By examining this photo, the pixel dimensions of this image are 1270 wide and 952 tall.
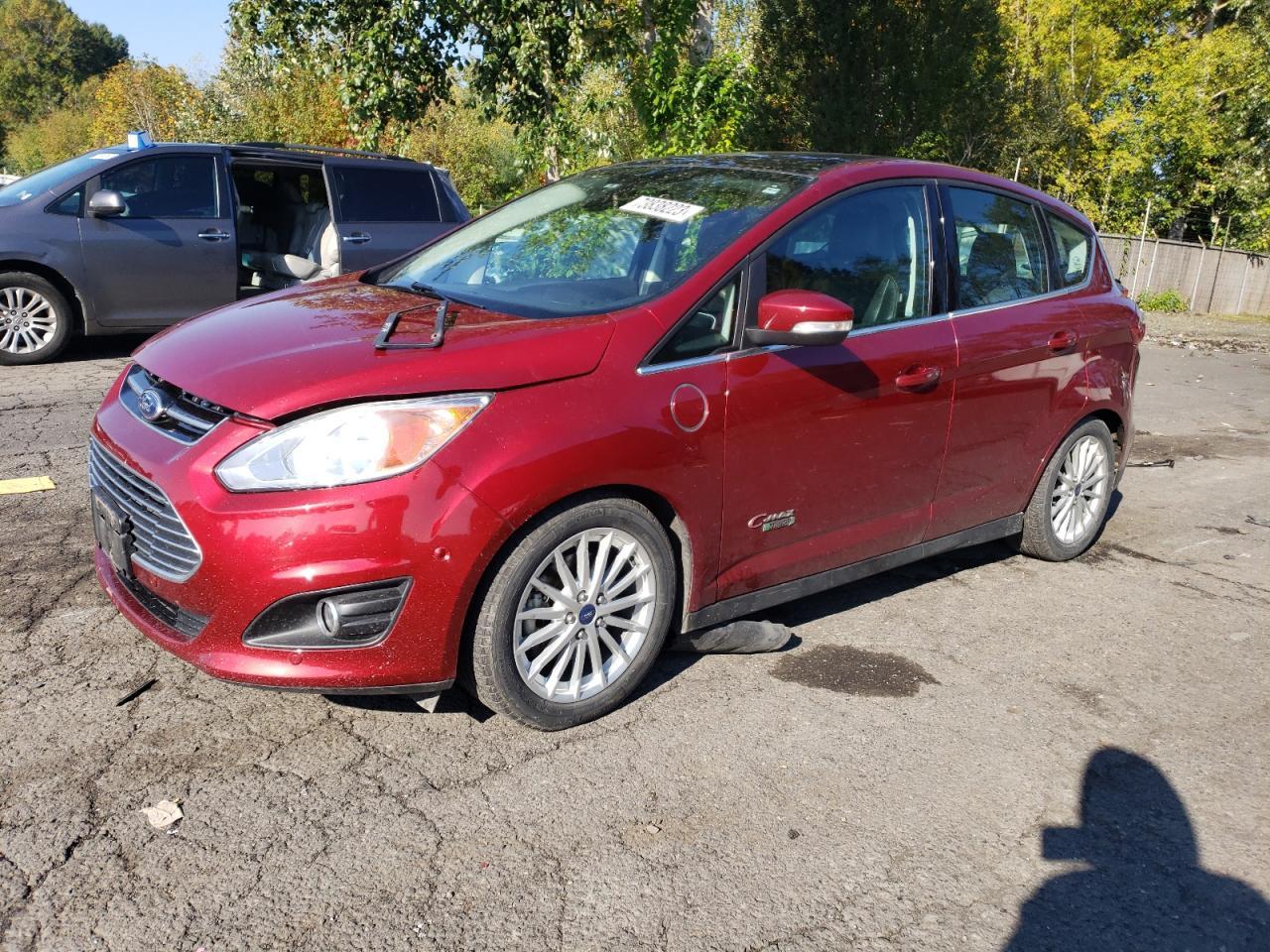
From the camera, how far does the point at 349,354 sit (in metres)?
3.22

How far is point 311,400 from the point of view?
9.94 feet

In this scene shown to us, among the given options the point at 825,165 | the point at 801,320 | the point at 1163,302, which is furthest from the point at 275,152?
the point at 1163,302

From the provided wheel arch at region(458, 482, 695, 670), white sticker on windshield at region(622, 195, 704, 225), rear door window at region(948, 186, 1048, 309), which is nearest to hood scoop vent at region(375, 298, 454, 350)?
wheel arch at region(458, 482, 695, 670)

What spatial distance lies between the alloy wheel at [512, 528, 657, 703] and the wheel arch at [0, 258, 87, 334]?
23.4 ft

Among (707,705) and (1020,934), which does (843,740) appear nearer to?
(707,705)

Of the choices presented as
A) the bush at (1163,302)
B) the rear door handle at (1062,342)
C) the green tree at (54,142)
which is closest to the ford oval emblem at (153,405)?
the rear door handle at (1062,342)

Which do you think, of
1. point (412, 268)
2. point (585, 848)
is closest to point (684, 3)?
point (412, 268)

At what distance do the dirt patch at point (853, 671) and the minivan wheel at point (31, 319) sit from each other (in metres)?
7.28

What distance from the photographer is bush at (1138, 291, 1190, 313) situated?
24.4m

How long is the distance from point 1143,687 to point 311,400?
10.4 feet

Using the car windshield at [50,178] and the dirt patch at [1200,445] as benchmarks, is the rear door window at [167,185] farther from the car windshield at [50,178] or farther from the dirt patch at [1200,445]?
the dirt patch at [1200,445]

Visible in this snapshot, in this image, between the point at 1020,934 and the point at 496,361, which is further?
the point at 496,361

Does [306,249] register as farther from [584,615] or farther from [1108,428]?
[584,615]

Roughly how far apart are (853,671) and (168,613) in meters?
2.36
